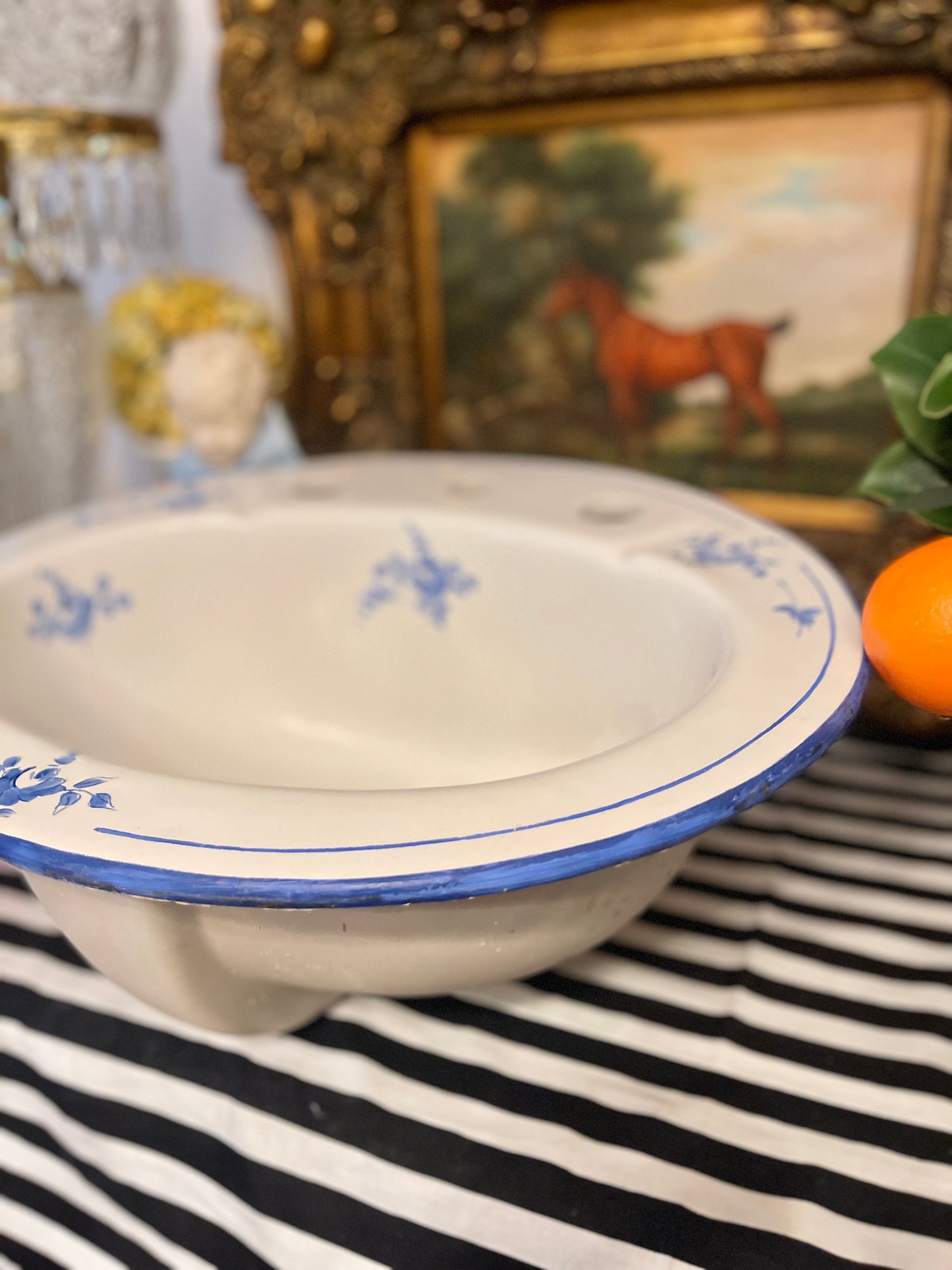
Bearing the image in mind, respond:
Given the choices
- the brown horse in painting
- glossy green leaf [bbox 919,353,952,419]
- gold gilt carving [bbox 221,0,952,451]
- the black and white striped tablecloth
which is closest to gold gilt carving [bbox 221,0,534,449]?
gold gilt carving [bbox 221,0,952,451]

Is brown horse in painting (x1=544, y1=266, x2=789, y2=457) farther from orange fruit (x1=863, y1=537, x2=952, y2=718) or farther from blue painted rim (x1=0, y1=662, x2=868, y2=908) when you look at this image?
blue painted rim (x1=0, y1=662, x2=868, y2=908)

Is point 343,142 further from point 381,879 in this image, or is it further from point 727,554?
point 381,879

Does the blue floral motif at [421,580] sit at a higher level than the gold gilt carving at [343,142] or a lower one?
lower

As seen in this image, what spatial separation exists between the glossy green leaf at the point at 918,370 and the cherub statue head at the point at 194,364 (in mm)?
705

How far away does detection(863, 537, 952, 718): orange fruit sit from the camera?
0.60m

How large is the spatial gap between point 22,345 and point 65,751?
2.50 ft

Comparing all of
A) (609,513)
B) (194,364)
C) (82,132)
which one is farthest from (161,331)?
(609,513)

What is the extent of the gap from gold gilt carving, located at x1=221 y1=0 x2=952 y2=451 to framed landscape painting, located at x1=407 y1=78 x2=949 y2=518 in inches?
1.3

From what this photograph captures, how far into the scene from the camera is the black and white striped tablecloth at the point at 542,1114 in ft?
2.04

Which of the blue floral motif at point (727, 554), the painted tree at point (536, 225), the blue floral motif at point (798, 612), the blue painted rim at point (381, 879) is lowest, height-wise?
the blue painted rim at point (381, 879)

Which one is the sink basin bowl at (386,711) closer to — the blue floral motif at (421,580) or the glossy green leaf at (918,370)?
the blue floral motif at (421,580)

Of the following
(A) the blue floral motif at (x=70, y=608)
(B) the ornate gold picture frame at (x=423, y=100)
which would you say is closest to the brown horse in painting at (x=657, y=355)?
(B) the ornate gold picture frame at (x=423, y=100)

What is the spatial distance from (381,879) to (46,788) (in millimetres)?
225

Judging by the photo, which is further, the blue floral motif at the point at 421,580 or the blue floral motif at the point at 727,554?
the blue floral motif at the point at 421,580
